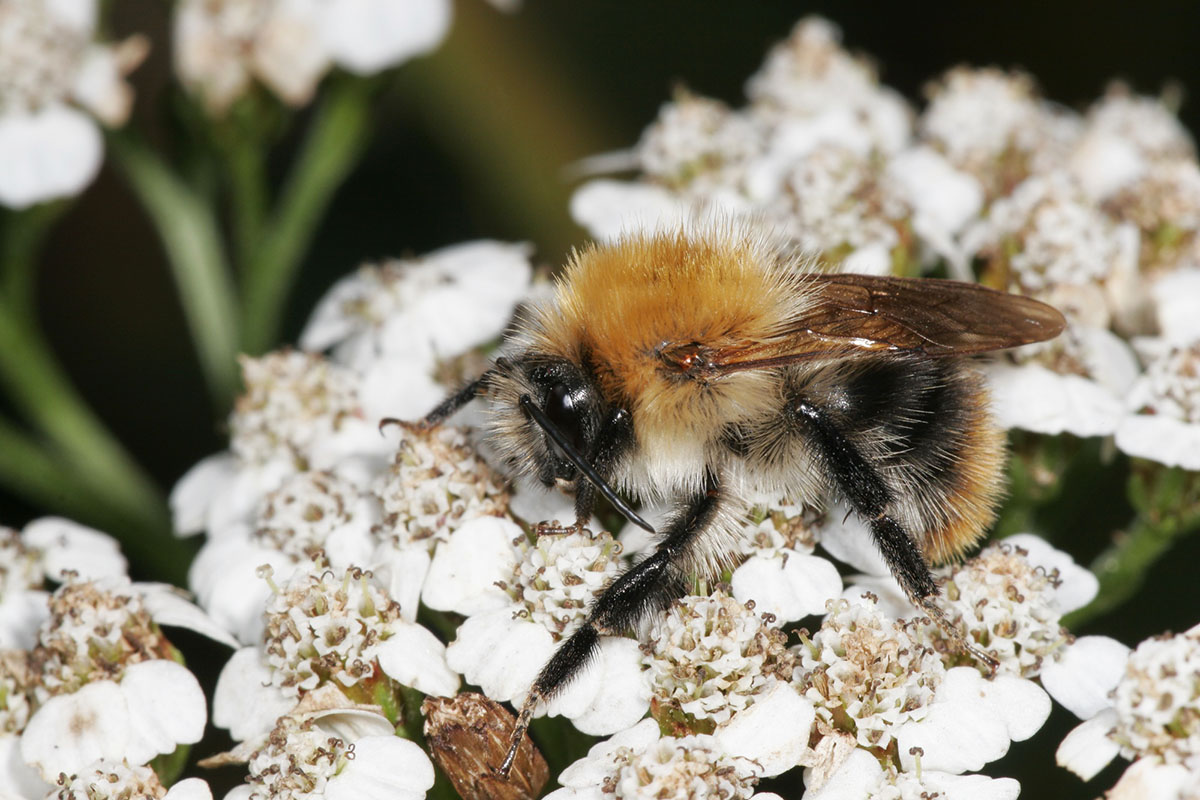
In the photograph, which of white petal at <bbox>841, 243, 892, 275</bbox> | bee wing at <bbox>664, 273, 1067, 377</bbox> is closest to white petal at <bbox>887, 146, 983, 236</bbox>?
white petal at <bbox>841, 243, 892, 275</bbox>

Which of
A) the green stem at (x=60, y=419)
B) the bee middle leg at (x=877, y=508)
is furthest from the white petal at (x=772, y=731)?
the green stem at (x=60, y=419)

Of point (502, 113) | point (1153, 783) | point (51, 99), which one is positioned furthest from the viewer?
point (502, 113)

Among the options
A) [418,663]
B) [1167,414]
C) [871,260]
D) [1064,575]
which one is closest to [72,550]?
[418,663]

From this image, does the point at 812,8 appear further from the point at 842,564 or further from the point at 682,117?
the point at 842,564

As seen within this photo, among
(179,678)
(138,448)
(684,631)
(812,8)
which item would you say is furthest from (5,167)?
(812,8)

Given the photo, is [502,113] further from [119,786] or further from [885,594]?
[119,786]
